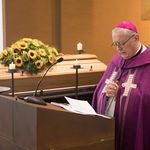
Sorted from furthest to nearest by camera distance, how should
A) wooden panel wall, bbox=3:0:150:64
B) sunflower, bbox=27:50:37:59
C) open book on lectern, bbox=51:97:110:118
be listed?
wooden panel wall, bbox=3:0:150:64
sunflower, bbox=27:50:37:59
open book on lectern, bbox=51:97:110:118

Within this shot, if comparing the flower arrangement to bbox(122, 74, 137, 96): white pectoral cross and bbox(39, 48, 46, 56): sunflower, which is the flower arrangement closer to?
bbox(39, 48, 46, 56): sunflower

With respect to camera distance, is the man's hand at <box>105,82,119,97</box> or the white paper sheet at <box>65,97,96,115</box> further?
the man's hand at <box>105,82,119,97</box>

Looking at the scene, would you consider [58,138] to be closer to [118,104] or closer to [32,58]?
[118,104]

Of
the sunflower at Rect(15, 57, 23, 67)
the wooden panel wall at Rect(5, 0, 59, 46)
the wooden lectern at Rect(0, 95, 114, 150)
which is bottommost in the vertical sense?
the wooden lectern at Rect(0, 95, 114, 150)

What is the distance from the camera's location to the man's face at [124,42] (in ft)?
10.6

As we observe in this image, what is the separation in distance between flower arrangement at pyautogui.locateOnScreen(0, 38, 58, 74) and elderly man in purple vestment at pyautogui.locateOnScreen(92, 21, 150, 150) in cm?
73

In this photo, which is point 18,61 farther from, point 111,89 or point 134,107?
point 134,107

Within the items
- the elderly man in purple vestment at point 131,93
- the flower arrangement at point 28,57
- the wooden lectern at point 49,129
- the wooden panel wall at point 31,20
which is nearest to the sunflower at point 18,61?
the flower arrangement at point 28,57

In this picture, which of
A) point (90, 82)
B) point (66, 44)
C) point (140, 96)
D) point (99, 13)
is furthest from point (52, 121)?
point (99, 13)

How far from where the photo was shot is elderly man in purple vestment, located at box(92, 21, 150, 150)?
10.6ft

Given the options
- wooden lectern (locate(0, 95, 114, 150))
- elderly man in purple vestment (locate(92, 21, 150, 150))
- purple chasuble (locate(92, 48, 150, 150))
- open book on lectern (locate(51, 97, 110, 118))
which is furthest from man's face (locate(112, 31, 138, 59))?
wooden lectern (locate(0, 95, 114, 150))

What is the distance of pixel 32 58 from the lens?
3.72m

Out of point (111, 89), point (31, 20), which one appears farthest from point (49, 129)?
point (31, 20)

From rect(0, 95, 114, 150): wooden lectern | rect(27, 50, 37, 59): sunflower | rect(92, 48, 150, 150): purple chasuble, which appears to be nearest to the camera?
rect(0, 95, 114, 150): wooden lectern
